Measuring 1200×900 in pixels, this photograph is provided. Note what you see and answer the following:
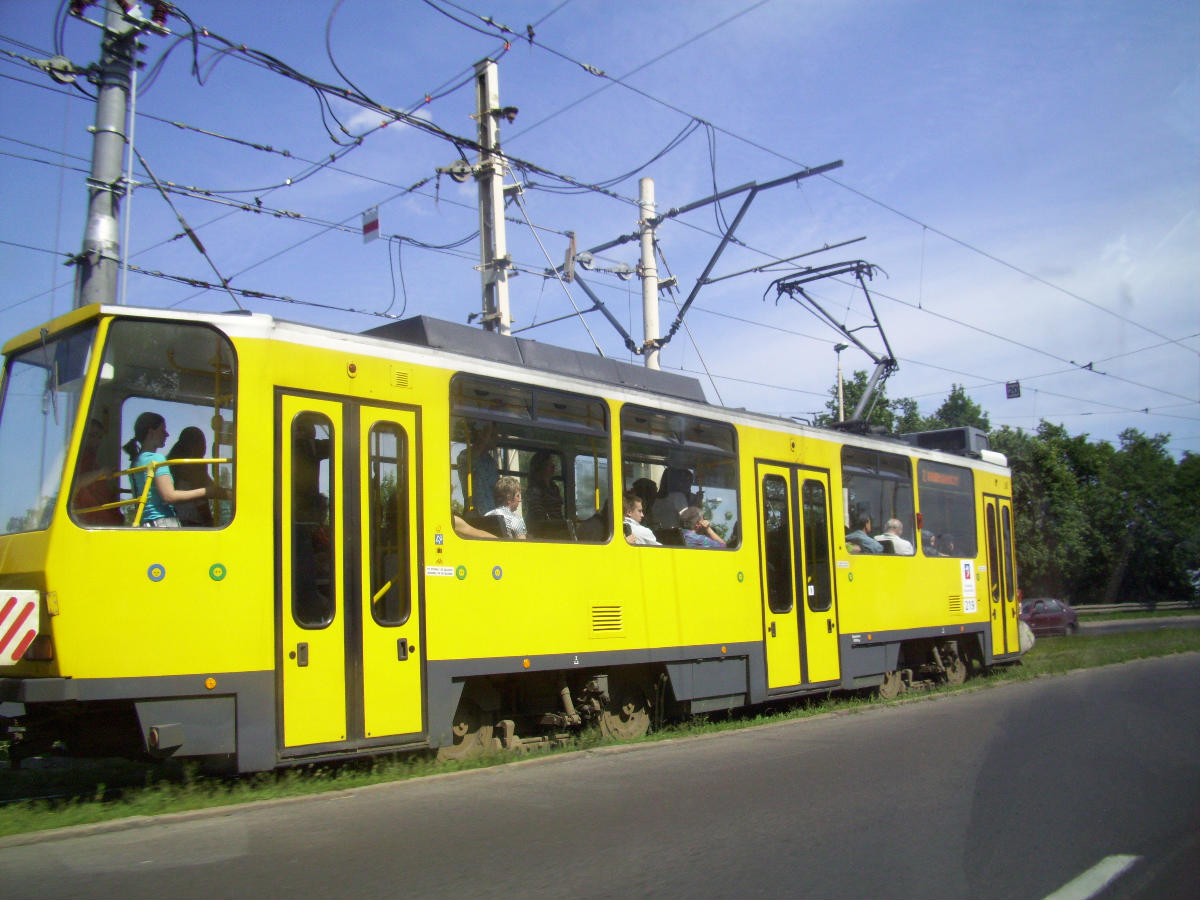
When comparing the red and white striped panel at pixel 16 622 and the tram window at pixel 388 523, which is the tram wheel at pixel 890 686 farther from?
the red and white striped panel at pixel 16 622

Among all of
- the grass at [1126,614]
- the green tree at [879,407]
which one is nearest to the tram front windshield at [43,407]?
the green tree at [879,407]

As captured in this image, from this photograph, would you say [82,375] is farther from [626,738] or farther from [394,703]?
[626,738]

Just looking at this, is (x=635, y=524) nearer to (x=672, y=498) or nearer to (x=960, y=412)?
(x=672, y=498)

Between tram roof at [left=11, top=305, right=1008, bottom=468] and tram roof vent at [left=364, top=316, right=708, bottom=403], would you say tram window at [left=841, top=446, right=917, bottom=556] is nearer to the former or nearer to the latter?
tram roof at [left=11, top=305, right=1008, bottom=468]

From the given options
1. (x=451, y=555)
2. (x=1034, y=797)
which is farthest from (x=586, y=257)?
(x=1034, y=797)

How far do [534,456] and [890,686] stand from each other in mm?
7241

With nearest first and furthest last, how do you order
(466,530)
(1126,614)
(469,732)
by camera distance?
(466,530), (469,732), (1126,614)

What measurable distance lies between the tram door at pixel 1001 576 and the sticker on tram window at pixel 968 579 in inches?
29.9

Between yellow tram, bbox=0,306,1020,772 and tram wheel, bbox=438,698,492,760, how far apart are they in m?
0.02

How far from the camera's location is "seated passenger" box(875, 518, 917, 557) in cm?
1333

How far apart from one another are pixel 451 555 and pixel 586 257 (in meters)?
11.2

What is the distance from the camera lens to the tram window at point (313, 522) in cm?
686

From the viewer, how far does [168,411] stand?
264 inches

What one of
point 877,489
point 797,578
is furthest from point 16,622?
point 877,489
